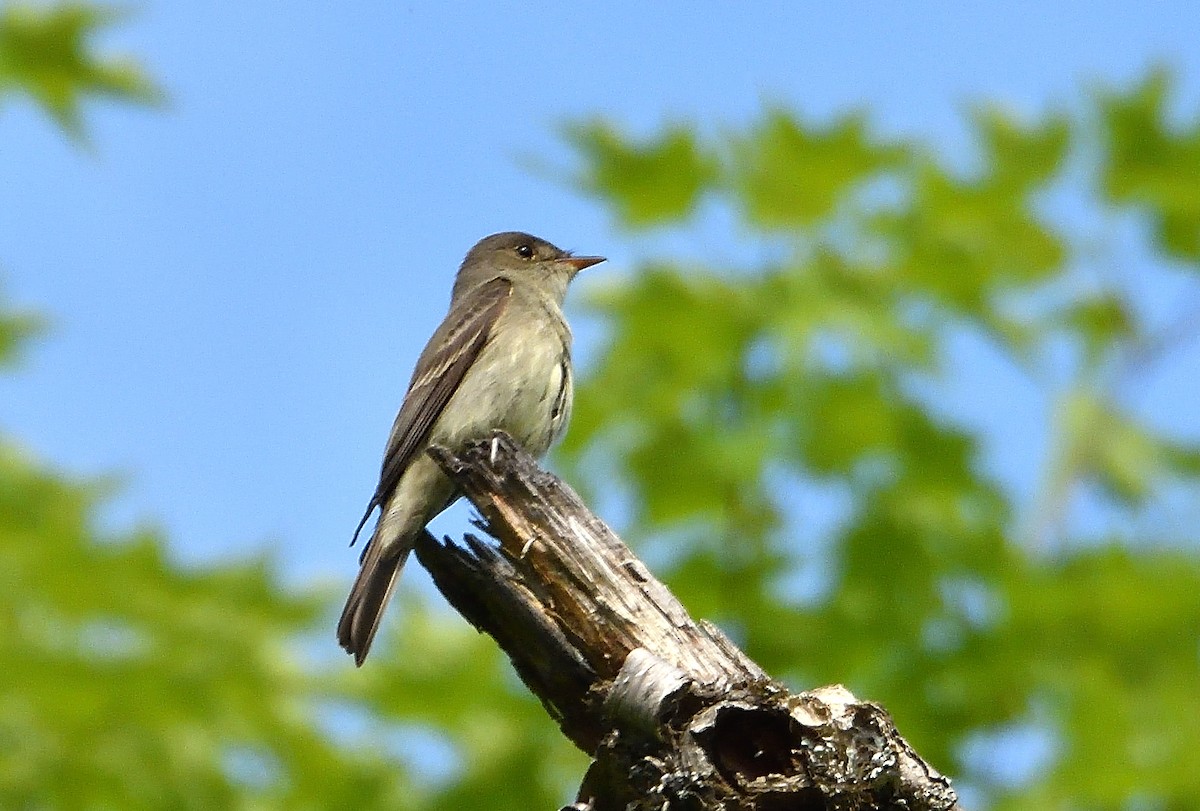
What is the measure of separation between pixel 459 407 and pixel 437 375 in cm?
25

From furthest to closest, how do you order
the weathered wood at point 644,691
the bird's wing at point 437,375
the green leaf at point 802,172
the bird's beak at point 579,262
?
the green leaf at point 802,172
the bird's beak at point 579,262
the bird's wing at point 437,375
the weathered wood at point 644,691

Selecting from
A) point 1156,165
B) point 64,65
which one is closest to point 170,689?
point 64,65

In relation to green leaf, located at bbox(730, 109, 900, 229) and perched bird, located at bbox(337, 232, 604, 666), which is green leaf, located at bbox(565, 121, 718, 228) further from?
perched bird, located at bbox(337, 232, 604, 666)

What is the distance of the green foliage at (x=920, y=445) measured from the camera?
9.09 m

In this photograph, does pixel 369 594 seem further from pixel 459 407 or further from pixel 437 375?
pixel 437 375

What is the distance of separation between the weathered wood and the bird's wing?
1915 mm

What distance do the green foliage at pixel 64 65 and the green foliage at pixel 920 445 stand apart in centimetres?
339

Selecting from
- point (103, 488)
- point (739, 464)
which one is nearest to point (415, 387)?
point (739, 464)

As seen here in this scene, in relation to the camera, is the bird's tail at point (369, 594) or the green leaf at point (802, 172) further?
the green leaf at point (802, 172)

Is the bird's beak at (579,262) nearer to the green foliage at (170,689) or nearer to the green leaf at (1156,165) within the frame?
the green foliage at (170,689)

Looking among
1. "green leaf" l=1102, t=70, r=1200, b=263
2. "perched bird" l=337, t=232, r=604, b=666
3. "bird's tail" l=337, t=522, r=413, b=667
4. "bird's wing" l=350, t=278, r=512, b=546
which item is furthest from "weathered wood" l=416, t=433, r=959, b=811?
"green leaf" l=1102, t=70, r=1200, b=263

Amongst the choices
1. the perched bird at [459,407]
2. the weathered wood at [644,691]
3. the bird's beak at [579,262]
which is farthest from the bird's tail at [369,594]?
the bird's beak at [579,262]

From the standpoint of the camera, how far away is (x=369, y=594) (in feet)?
20.7

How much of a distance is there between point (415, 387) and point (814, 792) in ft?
12.5
